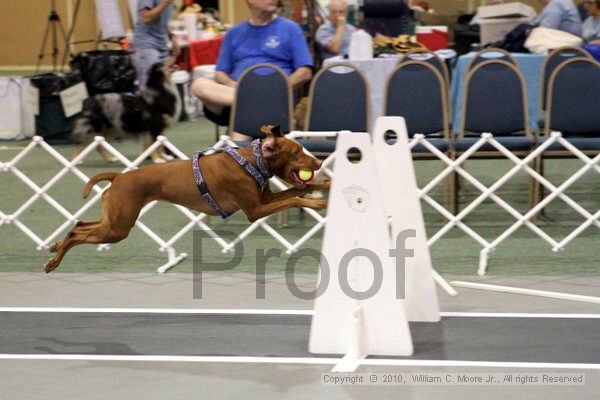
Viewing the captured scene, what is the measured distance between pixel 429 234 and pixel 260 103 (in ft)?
4.31

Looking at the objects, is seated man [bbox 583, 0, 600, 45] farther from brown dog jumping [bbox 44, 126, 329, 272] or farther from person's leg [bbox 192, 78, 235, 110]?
brown dog jumping [bbox 44, 126, 329, 272]

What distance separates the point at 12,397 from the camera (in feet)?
10.7

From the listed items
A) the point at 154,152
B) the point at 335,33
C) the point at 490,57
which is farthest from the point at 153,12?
the point at 490,57

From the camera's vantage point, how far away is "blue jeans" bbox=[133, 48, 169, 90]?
859 cm

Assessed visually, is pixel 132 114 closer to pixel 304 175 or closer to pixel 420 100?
pixel 420 100

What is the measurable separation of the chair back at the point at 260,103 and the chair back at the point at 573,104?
1.61m

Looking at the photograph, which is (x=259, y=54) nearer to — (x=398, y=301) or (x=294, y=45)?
(x=294, y=45)

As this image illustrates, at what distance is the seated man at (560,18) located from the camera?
27.5ft

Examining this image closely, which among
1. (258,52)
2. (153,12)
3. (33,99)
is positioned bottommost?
(33,99)

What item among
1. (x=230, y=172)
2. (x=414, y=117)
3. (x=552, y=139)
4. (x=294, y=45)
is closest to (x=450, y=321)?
(x=230, y=172)

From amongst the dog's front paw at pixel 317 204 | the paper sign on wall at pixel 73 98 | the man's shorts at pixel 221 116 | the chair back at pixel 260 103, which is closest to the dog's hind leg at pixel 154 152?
the paper sign on wall at pixel 73 98

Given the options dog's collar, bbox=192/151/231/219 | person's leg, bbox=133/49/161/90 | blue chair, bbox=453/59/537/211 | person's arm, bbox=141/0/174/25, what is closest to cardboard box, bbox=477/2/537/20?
blue chair, bbox=453/59/537/211

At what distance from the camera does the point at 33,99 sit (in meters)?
9.66

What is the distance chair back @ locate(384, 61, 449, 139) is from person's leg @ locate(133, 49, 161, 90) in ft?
10.1
